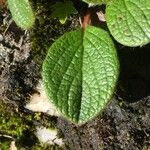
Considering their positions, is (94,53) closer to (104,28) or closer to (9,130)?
(104,28)

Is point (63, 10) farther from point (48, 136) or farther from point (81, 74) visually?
point (48, 136)

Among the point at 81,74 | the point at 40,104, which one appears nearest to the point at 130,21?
the point at 81,74

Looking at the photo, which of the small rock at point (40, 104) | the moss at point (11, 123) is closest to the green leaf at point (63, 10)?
the small rock at point (40, 104)

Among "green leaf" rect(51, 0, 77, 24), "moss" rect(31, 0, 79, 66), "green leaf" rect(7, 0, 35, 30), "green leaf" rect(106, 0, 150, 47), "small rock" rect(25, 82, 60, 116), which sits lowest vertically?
"small rock" rect(25, 82, 60, 116)

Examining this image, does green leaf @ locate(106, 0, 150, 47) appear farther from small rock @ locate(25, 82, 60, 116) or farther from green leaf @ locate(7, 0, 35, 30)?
small rock @ locate(25, 82, 60, 116)

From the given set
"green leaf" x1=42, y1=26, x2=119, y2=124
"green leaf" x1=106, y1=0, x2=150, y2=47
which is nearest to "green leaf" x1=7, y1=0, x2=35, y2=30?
"green leaf" x1=42, y1=26, x2=119, y2=124

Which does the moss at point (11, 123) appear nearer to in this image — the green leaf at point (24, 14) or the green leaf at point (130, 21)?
the green leaf at point (24, 14)
